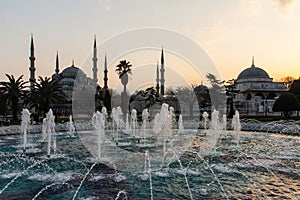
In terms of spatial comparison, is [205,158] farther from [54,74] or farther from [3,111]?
[54,74]

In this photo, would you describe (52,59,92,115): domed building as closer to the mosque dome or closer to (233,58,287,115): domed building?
the mosque dome

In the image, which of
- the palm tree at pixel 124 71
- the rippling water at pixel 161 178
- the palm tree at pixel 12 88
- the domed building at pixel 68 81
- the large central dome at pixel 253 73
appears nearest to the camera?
the rippling water at pixel 161 178

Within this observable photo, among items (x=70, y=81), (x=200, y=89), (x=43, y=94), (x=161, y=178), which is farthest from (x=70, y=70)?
(x=161, y=178)

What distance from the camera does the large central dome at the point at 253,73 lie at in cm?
6041

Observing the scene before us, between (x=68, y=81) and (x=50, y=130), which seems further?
(x=68, y=81)

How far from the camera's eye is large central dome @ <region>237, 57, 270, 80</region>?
60.4 m

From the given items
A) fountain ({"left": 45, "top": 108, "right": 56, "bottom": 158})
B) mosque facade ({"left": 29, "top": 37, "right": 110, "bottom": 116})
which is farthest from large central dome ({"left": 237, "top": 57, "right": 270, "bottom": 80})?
fountain ({"left": 45, "top": 108, "right": 56, "bottom": 158})

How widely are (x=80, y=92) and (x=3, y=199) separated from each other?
39.2 m

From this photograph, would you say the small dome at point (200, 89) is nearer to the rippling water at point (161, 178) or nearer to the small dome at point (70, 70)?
the small dome at point (70, 70)

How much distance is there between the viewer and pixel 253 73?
199 feet

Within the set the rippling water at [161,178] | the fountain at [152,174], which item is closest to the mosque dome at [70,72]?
the fountain at [152,174]

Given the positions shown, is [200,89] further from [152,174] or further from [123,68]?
[152,174]

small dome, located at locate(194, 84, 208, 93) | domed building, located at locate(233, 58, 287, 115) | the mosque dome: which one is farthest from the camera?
the mosque dome

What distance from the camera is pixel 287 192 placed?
6.57 m
